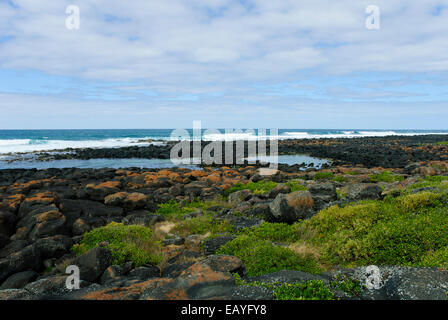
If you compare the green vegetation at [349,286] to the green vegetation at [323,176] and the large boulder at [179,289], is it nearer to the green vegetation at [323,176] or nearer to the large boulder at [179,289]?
the large boulder at [179,289]

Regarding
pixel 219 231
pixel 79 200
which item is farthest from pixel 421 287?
pixel 79 200

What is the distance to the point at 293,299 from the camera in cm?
435

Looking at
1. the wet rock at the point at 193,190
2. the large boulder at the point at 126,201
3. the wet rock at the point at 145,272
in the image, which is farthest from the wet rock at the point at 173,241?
the wet rock at the point at 193,190

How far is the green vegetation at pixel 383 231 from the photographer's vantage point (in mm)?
6961

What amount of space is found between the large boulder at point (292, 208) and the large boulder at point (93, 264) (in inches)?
252

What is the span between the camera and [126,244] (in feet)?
27.2

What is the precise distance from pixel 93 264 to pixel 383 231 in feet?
25.9

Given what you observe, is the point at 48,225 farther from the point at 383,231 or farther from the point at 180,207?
the point at 383,231

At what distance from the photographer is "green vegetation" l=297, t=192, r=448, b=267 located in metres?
6.96

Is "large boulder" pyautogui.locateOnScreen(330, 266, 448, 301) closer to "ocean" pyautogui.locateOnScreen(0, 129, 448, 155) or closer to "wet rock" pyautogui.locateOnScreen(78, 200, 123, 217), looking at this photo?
"wet rock" pyautogui.locateOnScreen(78, 200, 123, 217)

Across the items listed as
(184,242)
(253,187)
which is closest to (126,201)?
(184,242)

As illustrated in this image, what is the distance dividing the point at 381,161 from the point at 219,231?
29225mm

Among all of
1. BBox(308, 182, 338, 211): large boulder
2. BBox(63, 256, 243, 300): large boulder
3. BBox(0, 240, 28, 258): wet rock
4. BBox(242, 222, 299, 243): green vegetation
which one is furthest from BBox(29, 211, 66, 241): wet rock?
BBox(308, 182, 338, 211): large boulder
